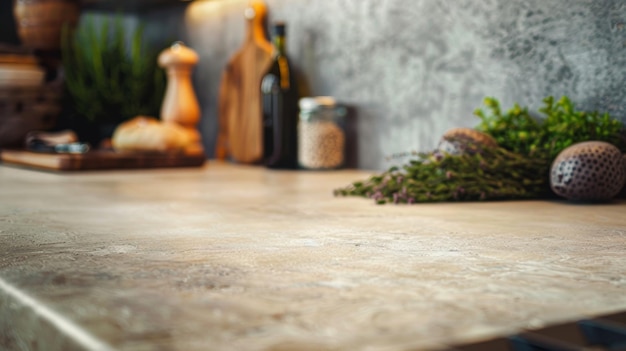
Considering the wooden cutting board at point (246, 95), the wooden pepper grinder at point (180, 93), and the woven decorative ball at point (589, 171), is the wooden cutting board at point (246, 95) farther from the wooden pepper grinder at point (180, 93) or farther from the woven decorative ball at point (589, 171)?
the woven decorative ball at point (589, 171)

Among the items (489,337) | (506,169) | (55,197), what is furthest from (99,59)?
(489,337)

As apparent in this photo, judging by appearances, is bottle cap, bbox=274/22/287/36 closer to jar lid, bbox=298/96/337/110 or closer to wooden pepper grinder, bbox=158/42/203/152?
jar lid, bbox=298/96/337/110

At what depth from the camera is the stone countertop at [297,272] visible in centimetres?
45

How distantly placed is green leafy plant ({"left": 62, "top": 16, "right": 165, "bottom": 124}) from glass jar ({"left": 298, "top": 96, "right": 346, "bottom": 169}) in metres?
0.77

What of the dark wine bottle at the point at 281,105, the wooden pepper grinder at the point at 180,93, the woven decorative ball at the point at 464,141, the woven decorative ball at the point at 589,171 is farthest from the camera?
the wooden pepper grinder at the point at 180,93

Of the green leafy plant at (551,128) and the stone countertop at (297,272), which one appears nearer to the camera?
the stone countertop at (297,272)

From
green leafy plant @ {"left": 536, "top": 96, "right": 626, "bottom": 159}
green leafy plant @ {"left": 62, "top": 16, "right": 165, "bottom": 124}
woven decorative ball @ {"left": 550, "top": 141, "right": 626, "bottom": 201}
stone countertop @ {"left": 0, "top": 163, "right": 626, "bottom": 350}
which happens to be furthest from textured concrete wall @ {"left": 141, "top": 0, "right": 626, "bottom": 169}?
green leafy plant @ {"left": 62, "top": 16, "right": 165, "bottom": 124}

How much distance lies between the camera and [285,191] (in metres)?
1.34

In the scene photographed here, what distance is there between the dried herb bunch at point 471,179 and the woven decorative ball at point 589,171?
6 cm

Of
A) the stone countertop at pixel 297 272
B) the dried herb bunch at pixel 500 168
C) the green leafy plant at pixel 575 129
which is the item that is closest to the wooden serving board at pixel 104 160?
the stone countertop at pixel 297 272

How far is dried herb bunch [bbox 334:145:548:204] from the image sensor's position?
1.17m

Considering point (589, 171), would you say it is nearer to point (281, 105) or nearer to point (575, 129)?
point (575, 129)

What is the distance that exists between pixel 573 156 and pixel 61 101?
1658 mm

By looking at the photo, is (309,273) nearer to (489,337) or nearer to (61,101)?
(489,337)
